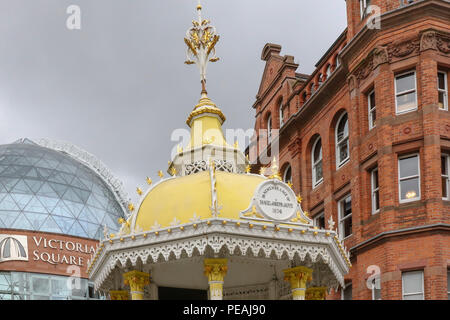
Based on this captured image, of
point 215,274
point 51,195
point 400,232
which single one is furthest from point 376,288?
point 51,195

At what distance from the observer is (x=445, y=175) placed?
1412 inches

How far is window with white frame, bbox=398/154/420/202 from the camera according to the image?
117ft

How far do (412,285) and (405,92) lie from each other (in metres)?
8.30

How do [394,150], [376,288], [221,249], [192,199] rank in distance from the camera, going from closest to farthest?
[221,249] < [192,199] < [376,288] < [394,150]

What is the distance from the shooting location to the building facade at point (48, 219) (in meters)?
71.3

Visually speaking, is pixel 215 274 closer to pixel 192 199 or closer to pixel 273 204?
pixel 192 199

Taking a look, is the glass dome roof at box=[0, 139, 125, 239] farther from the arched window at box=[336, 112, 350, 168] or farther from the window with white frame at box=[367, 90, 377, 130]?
the window with white frame at box=[367, 90, 377, 130]

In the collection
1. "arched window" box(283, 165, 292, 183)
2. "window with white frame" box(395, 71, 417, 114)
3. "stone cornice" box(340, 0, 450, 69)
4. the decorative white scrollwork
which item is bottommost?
the decorative white scrollwork

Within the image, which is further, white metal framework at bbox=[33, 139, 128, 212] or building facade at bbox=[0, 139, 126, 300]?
white metal framework at bbox=[33, 139, 128, 212]

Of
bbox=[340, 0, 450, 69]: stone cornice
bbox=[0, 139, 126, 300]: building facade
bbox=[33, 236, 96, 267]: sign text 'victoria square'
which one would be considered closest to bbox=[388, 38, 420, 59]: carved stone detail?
bbox=[340, 0, 450, 69]: stone cornice

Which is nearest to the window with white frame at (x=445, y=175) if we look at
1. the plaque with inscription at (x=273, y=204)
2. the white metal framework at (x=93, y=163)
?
the plaque with inscription at (x=273, y=204)

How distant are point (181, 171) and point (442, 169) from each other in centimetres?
1791

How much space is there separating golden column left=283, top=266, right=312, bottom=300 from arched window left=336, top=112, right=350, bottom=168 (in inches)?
890
